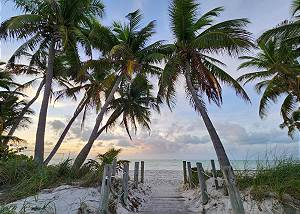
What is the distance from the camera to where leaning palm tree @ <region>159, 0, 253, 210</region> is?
13391 millimetres

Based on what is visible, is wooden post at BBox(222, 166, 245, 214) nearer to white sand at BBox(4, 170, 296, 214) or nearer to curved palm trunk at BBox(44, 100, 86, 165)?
white sand at BBox(4, 170, 296, 214)

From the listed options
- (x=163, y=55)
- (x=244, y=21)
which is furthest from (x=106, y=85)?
(x=244, y=21)

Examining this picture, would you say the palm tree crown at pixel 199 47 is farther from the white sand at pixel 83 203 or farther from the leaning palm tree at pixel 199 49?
the white sand at pixel 83 203

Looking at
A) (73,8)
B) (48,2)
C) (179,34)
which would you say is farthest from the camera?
(73,8)

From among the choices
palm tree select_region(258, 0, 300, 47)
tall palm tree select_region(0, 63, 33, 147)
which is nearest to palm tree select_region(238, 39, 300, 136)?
palm tree select_region(258, 0, 300, 47)

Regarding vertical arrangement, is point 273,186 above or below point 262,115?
below

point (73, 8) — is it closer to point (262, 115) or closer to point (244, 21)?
point (244, 21)

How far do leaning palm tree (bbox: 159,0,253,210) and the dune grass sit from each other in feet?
11.6

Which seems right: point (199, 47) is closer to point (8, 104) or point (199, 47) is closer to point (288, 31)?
point (288, 31)

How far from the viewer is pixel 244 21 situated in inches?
539

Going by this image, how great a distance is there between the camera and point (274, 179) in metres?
9.42

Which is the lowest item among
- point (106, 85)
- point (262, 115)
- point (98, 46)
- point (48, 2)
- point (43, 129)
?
point (43, 129)

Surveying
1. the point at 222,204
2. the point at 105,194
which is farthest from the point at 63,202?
the point at 222,204

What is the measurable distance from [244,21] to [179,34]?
2.82 m
